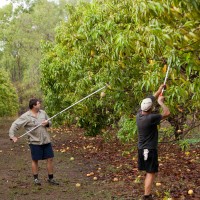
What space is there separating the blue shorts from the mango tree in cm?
157

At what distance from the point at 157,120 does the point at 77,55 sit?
12.6 ft

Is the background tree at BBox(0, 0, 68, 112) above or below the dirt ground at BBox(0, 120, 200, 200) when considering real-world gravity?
above

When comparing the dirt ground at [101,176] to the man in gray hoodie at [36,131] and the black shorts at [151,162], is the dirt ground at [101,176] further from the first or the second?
the man in gray hoodie at [36,131]

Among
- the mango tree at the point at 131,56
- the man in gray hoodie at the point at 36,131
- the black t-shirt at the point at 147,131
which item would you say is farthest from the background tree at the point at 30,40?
the black t-shirt at the point at 147,131

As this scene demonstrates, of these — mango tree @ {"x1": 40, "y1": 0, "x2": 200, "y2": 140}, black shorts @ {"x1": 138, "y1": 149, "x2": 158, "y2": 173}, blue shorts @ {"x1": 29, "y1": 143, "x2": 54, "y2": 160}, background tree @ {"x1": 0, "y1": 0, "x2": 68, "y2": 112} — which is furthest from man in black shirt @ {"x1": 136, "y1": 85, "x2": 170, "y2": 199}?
background tree @ {"x1": 0, "y1": 0, "x2": 68, "y2": 112}

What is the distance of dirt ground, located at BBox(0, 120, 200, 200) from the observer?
6816 millimetres

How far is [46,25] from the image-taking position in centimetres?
4241

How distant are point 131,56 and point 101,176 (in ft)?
9.46

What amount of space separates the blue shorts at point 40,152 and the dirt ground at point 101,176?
62 centimetres

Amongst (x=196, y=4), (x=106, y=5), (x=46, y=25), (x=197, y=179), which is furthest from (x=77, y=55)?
(x=46, y=25)

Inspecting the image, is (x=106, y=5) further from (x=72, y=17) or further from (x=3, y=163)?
(x=3, y=163)

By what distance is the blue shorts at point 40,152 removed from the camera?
7492 millimetres

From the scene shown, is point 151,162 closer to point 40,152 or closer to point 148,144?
point 148,144

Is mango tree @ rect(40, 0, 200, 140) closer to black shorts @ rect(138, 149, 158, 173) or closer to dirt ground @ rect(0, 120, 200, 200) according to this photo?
black shorts @ rect(138, 149, 158, 173)
